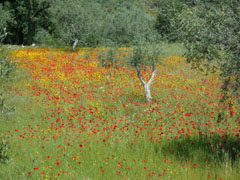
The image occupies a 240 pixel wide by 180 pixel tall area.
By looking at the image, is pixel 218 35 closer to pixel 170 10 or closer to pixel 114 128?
pixel 170 10

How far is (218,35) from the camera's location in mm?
6184

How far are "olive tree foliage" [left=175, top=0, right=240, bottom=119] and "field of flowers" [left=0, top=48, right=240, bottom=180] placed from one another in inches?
75.4

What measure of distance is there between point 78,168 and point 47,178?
32.4 inches

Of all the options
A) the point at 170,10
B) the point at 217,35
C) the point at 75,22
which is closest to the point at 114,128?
the point at 170,10

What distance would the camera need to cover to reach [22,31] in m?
40.0

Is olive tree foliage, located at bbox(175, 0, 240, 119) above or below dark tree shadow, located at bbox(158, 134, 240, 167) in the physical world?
above

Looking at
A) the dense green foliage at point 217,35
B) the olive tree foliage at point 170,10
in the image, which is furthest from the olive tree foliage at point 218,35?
the olive tree foliage at point 170,10

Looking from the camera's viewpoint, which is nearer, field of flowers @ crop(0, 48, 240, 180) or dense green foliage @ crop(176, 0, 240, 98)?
dense green foliage @ crop(176, 0, 240, 98)

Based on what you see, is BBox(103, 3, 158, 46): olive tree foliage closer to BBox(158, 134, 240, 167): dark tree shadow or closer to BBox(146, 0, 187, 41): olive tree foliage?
BBox(146, 0, 187, 41): olive tree foliage

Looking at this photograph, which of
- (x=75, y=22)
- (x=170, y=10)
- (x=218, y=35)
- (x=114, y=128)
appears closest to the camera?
(x=218, y=35)

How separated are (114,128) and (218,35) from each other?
459cm

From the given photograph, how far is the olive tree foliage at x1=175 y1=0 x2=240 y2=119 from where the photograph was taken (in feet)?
19.7

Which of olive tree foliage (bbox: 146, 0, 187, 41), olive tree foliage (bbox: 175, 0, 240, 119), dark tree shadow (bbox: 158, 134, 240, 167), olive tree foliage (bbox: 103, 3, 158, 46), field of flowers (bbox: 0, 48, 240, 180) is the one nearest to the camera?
olive tree foliage (bbox: 175, 0, 240, 119)

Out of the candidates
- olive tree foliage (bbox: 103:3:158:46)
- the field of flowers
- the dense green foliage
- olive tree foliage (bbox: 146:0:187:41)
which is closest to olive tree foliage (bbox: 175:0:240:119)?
the dense green foliage
